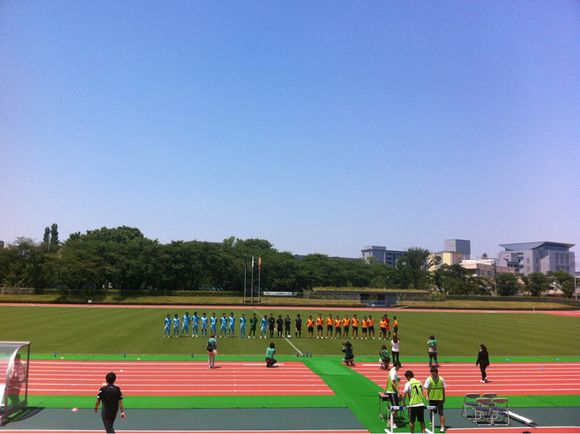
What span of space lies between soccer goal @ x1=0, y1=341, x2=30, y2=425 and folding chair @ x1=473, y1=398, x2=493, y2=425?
1255 centimetres

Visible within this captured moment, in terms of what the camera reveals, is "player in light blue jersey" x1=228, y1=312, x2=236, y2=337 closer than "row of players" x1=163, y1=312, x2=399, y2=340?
No

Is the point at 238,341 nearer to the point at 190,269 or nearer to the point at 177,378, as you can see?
the point at 177,378

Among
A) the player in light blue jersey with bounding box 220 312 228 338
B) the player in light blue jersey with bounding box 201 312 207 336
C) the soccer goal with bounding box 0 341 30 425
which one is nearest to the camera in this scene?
the soccer goal with bounding box 0 341 30 425

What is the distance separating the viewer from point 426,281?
105 metres

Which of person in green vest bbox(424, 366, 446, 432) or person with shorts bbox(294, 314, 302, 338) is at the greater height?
person in green vest bbox(424, 366, 446, 432)

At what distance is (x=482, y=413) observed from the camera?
43.3ft

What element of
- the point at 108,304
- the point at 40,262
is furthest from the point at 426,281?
the point at 40,262

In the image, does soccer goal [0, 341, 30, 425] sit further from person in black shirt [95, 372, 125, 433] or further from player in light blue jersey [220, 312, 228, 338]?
player in light blue jersey [220, 312, 228, 338]

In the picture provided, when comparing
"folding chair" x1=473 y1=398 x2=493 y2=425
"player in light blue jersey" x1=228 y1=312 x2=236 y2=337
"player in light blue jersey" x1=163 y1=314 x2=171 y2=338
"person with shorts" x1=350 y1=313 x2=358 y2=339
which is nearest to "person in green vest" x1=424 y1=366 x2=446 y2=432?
"folding chair" x1=473 y1=398 x2=493 y2=425

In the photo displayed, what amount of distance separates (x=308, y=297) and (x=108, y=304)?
99.9 ft

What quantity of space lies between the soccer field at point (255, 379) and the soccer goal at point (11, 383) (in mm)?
662

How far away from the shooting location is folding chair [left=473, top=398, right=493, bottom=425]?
12.9m

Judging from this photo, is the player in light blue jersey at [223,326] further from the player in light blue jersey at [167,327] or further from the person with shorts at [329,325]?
the person with shorts at [329,325]

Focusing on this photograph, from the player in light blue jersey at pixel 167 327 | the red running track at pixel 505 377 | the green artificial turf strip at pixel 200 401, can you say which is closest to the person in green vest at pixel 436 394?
the green artificial turf strip at pixel 200 401
